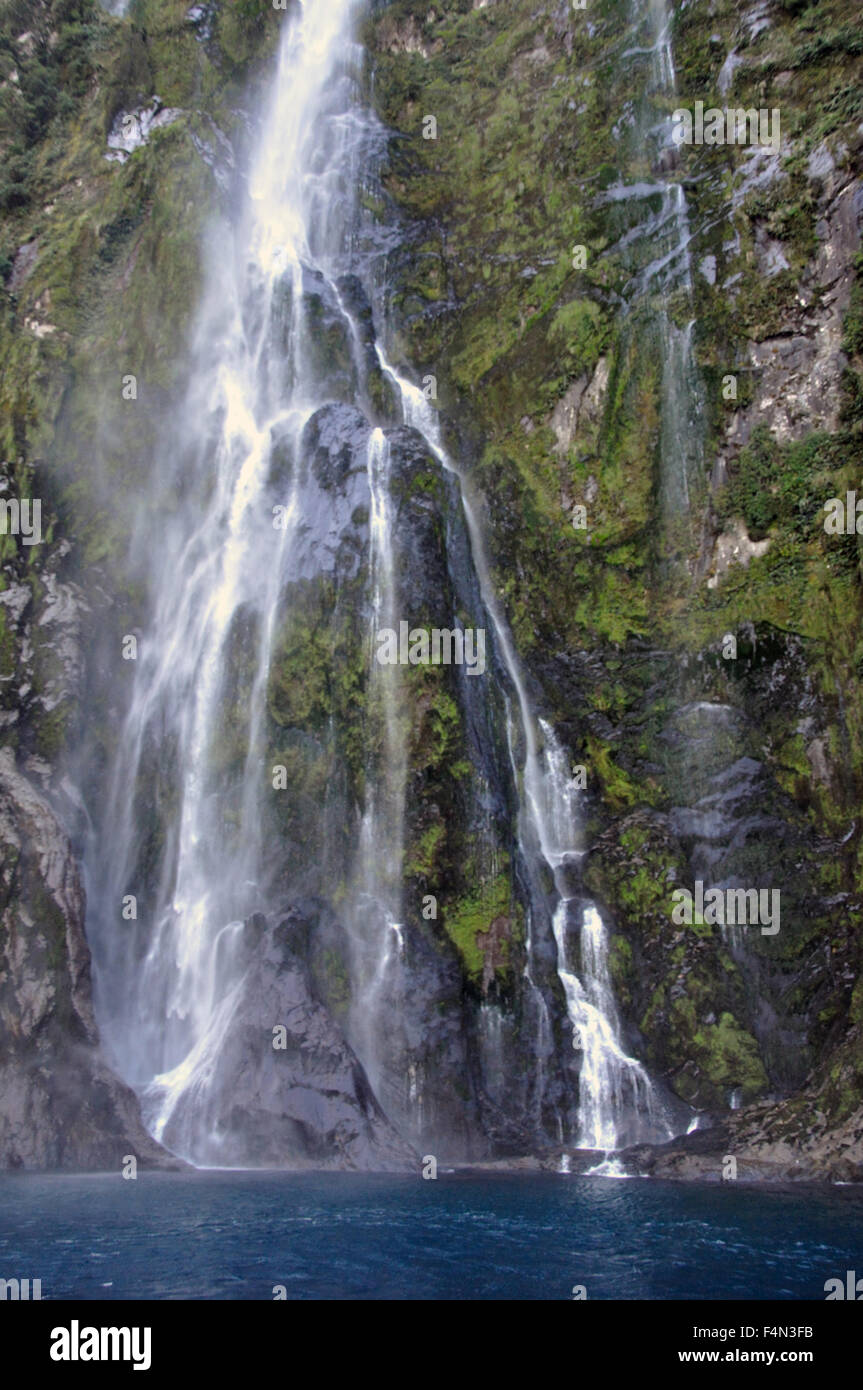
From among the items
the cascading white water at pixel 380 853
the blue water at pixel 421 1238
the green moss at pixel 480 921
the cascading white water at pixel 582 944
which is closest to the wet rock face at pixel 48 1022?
the blue water at pixel 421 1238

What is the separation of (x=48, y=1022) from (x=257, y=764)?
26.2 feet

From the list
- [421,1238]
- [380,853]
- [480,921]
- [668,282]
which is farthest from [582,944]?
[668,282]

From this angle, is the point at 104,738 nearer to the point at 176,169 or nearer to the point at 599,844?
the point at 599,844

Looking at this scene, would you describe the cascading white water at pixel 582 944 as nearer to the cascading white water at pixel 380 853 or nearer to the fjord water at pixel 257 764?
the fjord water at pixel 257 764

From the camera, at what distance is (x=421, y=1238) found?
13352 mm

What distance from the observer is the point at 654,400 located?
26516mm

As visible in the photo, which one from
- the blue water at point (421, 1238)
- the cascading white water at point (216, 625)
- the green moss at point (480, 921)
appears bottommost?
the blue water at point (421, 1238)

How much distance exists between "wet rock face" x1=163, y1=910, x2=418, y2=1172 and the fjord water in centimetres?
20

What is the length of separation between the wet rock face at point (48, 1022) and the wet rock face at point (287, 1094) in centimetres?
151

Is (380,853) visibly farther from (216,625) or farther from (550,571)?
(550,571)

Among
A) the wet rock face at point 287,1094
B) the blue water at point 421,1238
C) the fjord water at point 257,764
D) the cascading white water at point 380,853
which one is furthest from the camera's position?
the cascading white water at point 380,853

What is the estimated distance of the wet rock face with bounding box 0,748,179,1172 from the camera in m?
20.7

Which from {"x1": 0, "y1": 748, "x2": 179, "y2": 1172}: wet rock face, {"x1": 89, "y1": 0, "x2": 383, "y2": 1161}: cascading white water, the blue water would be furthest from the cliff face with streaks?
the blue water

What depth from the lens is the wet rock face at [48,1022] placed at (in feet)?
68.0
